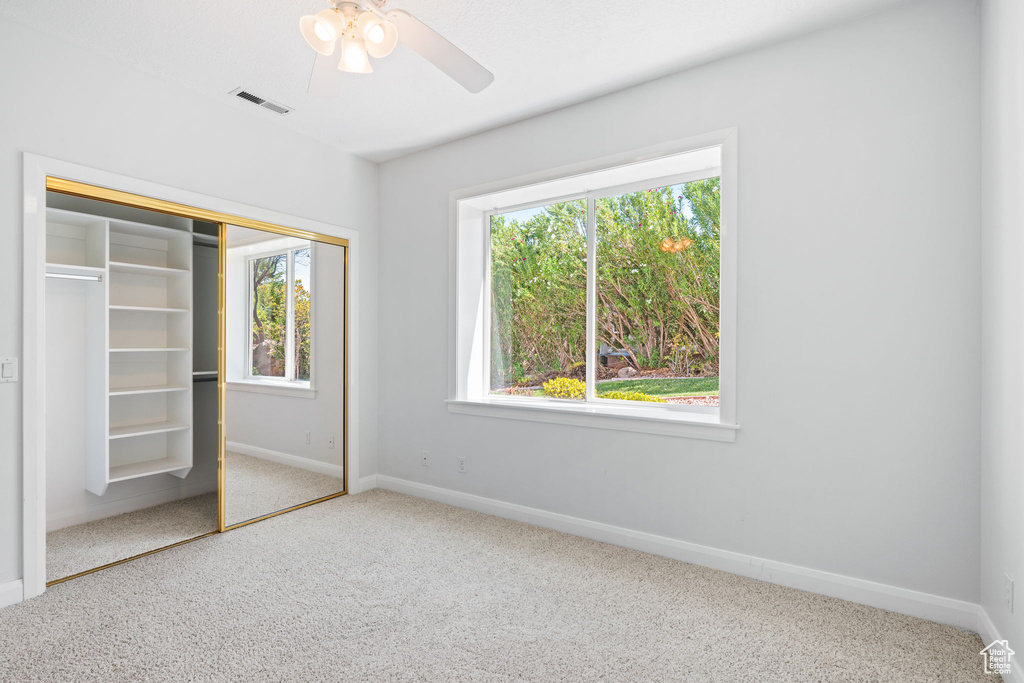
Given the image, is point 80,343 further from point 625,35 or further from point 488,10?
point 625,35

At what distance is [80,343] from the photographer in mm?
2979

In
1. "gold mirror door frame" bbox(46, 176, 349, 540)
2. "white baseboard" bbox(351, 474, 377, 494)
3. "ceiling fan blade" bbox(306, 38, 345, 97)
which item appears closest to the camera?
Answer: "ceiling fan blade" bbox(306, 38, 345, 97)

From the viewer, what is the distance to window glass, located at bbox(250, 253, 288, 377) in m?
3.30

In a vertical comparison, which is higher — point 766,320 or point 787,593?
point 766,320

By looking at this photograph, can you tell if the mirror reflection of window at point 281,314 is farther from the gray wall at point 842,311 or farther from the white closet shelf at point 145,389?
the gray wall at point 842,311

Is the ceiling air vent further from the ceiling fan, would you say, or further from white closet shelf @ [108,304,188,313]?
the ceiling fan

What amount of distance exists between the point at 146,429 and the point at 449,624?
2.26m

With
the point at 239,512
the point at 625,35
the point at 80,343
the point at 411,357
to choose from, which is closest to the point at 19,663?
the point at 239,512

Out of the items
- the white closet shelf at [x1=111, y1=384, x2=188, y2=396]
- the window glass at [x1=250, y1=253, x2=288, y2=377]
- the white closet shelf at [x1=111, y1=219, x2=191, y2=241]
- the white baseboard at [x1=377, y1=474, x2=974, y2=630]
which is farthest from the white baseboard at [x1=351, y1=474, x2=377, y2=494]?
the white closet shelf at [x1=111, y1=219, x2=191, y2=241]

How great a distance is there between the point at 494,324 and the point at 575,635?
7.34ft

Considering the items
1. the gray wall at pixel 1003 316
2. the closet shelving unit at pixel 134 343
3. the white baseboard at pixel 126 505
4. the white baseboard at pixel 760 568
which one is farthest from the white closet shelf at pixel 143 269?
the gray wall at pixel 1003 316

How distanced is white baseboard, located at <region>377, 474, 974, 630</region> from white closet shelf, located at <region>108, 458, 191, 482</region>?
1790 mm

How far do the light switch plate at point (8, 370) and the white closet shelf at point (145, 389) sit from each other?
0.72 metres

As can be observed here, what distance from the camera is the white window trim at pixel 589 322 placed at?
2611 mm
